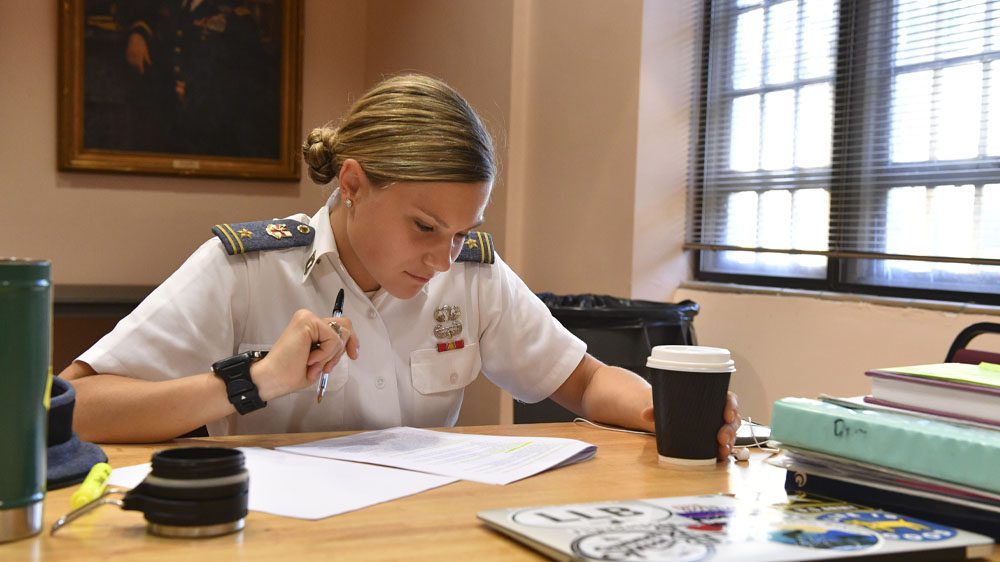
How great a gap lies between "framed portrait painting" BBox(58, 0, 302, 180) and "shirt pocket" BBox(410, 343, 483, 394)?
3.53 meters

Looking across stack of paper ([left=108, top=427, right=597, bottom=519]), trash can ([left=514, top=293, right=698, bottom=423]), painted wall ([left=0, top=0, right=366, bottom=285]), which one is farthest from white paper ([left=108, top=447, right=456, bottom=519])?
painted wall ([left=0, top=0, right=366, bottom=285])

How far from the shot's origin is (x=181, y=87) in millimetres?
4934

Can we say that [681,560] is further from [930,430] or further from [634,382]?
[634,382]

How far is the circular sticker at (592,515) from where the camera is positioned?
0.88m

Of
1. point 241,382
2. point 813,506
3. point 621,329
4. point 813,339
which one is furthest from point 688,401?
point 813,339

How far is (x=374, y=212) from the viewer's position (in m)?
1.61

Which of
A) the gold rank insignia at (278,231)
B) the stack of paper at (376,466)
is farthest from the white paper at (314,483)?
the gold rank insignia at (278,231)

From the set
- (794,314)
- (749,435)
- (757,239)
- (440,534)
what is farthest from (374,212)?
(757,239)

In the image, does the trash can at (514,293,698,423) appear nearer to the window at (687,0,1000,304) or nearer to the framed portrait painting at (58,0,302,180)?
the window at (687,0,1000,304)

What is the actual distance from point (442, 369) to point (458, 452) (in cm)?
48

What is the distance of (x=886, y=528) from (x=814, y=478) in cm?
18

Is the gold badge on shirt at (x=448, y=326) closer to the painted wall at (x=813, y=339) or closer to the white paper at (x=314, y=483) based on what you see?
the white paper at (x=314, y=483)

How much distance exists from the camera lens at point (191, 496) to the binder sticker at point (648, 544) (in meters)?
0.31

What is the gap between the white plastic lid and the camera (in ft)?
4.07
